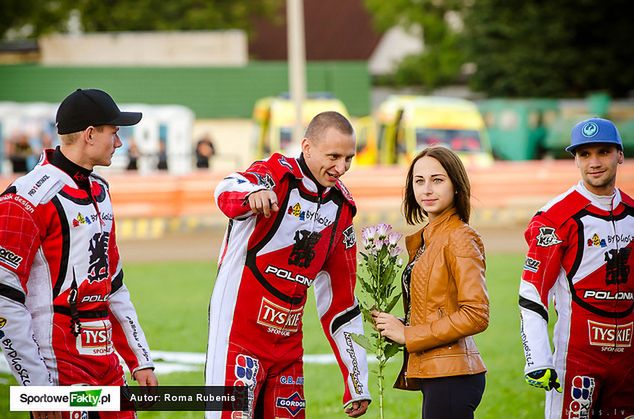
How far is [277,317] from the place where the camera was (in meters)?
6.01

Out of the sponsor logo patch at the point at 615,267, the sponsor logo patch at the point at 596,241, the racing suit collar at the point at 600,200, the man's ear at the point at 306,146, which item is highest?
the man's ear at the point at 306,146

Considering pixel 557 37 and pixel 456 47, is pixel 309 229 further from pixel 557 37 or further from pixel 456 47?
pixel 456 47

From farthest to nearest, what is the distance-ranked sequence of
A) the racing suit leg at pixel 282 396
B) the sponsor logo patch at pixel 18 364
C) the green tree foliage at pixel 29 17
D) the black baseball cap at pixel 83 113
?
1. the green tree foliage at pixel 29 17
2. the racing suit leg at pixel 282 396
3. the black baseball cap at pixel 83 113
4. the sponsor logo patch at pixel 18 364

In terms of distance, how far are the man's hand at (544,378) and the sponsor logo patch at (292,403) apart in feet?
4.02

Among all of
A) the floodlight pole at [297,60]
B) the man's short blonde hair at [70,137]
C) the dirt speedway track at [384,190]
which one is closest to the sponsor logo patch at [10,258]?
the man's short blonde hair at [70,137]

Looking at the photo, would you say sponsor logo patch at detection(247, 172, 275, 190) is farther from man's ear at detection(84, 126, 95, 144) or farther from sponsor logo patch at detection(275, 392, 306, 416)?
sponsor logo patch at detection(275, 392, 306, 416)

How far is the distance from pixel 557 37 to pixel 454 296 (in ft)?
163

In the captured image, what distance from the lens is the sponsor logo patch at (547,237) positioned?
19.8ft

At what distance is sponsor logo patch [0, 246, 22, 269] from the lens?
5.18 metres

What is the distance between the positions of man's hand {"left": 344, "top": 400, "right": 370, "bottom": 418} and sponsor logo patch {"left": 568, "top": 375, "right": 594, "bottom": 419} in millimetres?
1130

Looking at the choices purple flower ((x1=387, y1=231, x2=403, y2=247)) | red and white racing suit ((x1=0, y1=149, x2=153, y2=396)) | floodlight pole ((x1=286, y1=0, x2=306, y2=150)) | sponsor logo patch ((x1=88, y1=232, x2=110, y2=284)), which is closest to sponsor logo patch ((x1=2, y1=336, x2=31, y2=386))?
red and white racing suit ((x1=0, y1=149, x2=153, y2=396))

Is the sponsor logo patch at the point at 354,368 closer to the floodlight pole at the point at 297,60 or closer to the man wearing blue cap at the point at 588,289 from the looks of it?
the man wearing blue cap at the point at 588,289

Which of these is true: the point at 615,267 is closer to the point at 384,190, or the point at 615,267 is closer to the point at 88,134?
the point at 88,134

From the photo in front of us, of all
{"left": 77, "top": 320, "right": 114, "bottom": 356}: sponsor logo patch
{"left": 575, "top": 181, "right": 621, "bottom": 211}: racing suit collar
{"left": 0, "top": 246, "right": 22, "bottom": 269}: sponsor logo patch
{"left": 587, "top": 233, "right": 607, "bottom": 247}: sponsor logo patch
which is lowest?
{"left": 77, "top": 320, "right": 114, "bottom": 356}: sponsor logo patch
